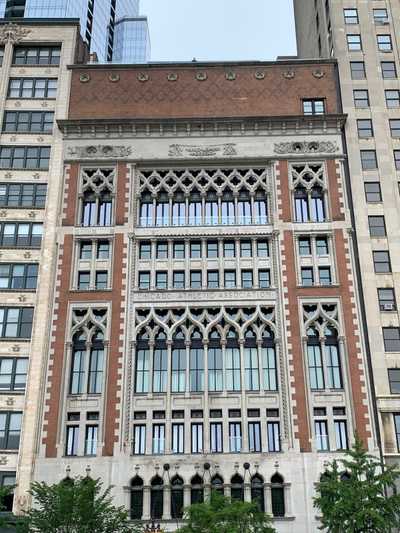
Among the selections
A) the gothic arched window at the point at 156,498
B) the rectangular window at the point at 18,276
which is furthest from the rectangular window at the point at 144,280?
the gothic arched window at the point at 156,498

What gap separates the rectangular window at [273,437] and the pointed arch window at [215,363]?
425cm

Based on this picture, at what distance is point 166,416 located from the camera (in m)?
46.0

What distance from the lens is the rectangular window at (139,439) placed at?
45250mm

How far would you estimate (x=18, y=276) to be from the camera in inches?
1984

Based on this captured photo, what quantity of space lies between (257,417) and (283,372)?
3.53 metres

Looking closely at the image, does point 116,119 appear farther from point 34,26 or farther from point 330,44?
point 330,44

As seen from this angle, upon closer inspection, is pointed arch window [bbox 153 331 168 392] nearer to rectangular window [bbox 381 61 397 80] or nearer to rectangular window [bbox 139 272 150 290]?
rectangular window [bbox 139 272 150 290]

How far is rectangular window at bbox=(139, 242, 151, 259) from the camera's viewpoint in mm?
A: 51781

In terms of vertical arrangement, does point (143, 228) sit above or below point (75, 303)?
above

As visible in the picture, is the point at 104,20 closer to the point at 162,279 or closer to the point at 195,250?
the point at 195,250

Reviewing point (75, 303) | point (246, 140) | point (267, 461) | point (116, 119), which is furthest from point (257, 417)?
point (116, 119)

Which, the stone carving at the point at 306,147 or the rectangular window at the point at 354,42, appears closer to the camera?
the stone carving at the point at 306,147

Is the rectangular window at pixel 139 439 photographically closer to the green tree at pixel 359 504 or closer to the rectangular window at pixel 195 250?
the rectangular window at pixel 195 250

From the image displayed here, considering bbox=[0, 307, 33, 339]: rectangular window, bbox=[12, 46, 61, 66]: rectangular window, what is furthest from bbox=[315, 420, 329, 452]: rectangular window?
bbox=[12, 46, 61, 66]: rectangular window
